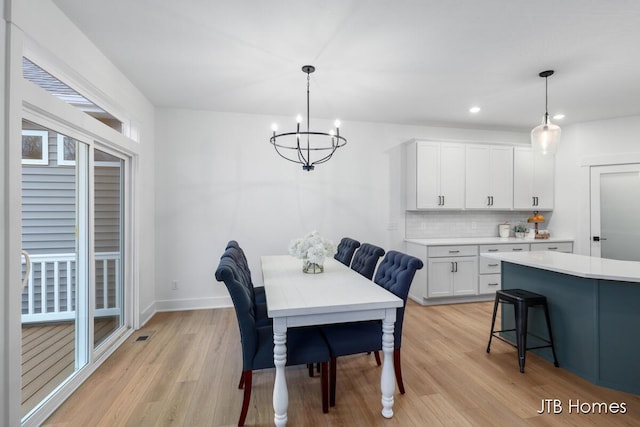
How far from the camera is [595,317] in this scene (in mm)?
2297

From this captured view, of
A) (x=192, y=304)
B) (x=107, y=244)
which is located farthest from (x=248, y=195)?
(x=107, y=244)

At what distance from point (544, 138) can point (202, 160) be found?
3.91 meters

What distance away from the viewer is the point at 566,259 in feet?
9.11

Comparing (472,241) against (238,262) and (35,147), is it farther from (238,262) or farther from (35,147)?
(35,147)

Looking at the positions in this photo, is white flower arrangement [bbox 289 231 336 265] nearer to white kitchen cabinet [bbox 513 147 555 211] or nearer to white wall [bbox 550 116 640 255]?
white kitchen cabinet [bbox 513 147 555 211]

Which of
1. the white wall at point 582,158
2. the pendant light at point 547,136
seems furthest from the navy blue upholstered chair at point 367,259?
the white wall at point 582,158

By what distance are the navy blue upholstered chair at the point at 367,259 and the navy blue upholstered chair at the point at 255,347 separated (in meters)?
0.98

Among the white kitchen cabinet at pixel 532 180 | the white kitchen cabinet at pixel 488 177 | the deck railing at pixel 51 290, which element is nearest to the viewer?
the deck railing at pixel 51 290

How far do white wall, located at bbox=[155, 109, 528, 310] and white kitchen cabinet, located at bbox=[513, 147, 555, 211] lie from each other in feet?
6.00

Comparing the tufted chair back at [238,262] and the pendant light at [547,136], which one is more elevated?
the pendant light at [547,136]

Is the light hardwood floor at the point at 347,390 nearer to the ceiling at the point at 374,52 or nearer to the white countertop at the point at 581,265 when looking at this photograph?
the white countertop at the point at 581,265

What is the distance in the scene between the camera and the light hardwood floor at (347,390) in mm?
1973

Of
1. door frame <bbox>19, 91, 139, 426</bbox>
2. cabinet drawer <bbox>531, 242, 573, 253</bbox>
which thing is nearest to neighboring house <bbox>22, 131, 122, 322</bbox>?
door frame <bbox>19, 91, 139, 426</bbox>

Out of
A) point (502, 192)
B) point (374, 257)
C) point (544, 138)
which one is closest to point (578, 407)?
point (374, 257)
